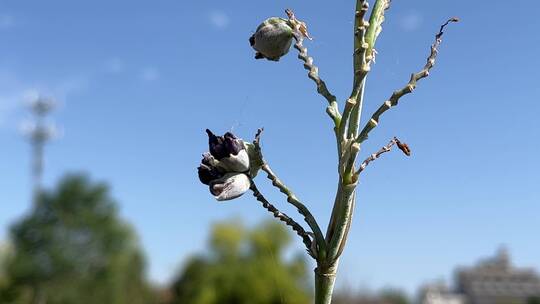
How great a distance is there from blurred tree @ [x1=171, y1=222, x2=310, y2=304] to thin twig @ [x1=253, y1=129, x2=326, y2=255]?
1303 inches

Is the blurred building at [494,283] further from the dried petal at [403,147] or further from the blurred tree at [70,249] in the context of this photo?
the dried petal at [403,147]

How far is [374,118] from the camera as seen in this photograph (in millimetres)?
2309

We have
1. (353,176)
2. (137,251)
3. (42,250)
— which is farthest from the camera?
(137,251)

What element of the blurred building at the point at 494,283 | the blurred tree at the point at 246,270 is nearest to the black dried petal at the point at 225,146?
the blurred tree at the point at 246,270

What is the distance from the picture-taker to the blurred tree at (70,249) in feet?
149

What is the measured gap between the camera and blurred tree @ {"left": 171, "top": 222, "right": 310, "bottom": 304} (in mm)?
37531

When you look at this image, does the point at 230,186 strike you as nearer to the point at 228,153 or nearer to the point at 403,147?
the point at 228,153

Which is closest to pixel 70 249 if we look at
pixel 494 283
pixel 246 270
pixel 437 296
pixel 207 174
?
pixel 246 270

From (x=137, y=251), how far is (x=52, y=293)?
22.7 ft

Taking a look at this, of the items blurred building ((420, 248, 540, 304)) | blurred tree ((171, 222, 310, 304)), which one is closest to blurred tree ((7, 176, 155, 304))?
blurred tree ((171, 222, 310, 304))

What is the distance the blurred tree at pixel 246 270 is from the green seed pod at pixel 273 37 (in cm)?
3304

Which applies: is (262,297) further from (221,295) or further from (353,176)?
(353,176)

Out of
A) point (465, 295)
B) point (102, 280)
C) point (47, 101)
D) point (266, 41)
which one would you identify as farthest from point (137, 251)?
point (465, 295)

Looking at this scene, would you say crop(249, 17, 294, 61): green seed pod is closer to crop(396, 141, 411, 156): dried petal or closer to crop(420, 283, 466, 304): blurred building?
crop(396, 141, 411, 156): dried petal
